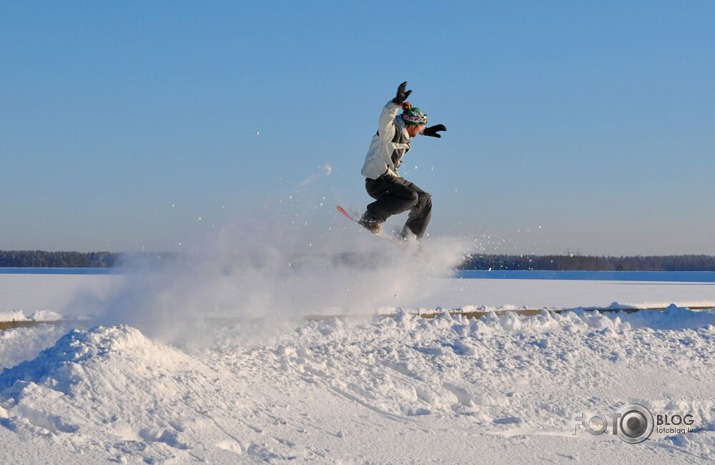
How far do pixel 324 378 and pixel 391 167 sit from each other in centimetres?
392

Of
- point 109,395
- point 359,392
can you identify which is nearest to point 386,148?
point 359,392

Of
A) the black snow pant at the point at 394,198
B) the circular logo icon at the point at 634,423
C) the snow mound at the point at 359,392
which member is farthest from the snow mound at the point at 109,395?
the circular logo icon at the point at 634,423

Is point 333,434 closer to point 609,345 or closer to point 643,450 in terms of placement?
point 643,450

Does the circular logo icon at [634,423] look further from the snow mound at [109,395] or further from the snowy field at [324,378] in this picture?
the snow mound at [109,395]

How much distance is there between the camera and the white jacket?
1259 cm

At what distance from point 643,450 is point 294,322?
18.5ft

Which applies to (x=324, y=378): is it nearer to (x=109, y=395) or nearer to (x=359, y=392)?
(x=359, y=392)

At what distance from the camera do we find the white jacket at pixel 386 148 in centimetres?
1259

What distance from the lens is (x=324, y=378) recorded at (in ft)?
33.3

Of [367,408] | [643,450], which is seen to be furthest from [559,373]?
[367,408]

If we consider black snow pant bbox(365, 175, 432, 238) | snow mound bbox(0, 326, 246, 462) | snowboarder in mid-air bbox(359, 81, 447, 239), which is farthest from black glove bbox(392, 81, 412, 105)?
snow mound bbox(0, 326, 246, 462)

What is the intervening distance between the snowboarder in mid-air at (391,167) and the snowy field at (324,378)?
1.87 m

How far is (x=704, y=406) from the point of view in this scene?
12102mm

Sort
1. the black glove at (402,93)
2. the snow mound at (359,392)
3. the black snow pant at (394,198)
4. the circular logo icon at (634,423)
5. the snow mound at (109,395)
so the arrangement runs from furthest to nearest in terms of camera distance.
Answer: the black snow pant at (394,198) < the black glove at (402,93) < the circular logo icon at (634,423) < the snow mound at (359,392) < the snow mound at (109,395)
